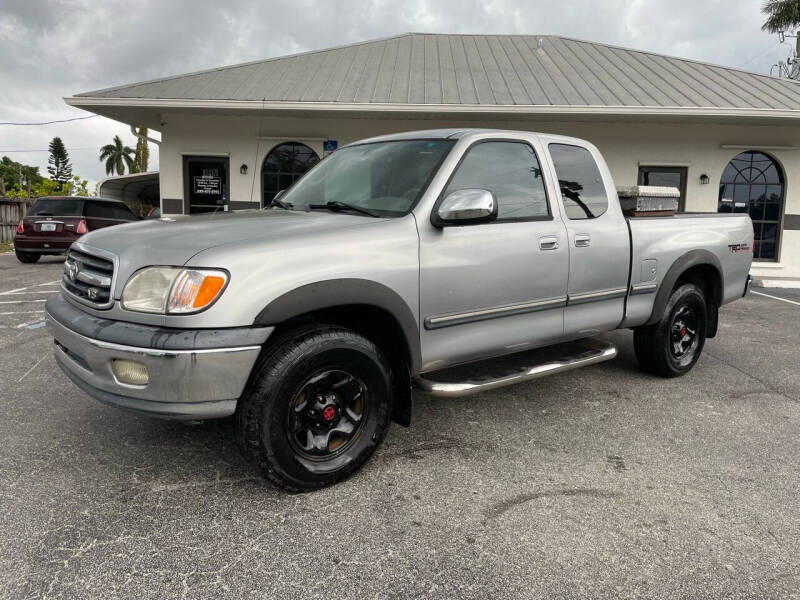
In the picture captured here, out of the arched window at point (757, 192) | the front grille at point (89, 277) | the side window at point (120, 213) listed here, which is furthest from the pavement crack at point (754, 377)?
the side window at point (120, 213)

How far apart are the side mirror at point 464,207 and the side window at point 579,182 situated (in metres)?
1.02

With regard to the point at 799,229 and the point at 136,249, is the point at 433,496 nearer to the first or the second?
the point at 136,249

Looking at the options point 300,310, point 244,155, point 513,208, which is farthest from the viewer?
point 244,155

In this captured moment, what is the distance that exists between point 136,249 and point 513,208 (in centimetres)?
216

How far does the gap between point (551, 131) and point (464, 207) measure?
10.4 metres

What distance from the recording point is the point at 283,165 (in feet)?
42.4

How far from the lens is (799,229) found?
13195 millimetres

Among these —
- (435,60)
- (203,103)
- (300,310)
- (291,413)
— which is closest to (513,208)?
(300,310)

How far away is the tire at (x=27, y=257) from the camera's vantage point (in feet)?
42.0

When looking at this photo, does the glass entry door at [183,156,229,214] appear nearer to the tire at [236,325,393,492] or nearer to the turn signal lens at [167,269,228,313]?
the tire at [236,325,393,492]

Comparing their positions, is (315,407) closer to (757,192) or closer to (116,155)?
(757,192)

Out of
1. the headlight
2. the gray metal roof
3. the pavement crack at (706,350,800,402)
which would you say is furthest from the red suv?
the pavement crack at (706,350,800,402)

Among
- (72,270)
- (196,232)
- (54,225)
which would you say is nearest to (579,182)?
(196,232)

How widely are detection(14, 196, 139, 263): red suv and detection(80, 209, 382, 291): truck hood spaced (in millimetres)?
10708
